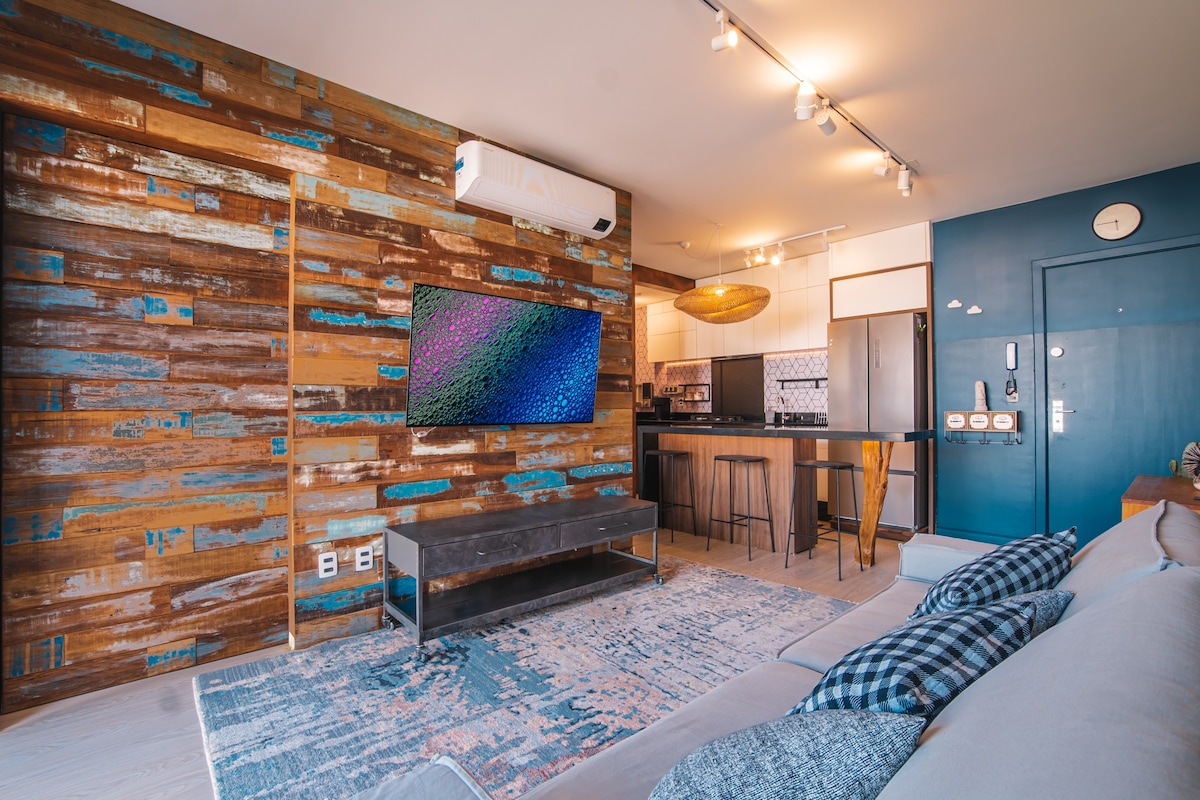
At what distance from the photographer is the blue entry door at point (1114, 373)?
154 inches

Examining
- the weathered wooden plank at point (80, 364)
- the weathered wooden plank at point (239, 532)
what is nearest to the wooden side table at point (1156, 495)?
the weathered wooden plank at point (239, 532)

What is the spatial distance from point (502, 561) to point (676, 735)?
1.81 metres

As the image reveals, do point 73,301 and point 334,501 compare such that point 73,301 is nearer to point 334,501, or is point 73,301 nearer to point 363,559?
point 334,501

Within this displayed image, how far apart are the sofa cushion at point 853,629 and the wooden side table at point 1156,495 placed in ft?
4.23

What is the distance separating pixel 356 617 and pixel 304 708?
72 centimetres

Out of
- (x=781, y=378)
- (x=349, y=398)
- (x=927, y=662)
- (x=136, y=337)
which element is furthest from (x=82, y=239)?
(x=781, y=378)

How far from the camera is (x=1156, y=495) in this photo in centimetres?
264

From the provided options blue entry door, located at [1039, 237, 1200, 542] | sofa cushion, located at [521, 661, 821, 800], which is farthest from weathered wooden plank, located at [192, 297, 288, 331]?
blue entry door, located at [1039, 237, 1200, 542]

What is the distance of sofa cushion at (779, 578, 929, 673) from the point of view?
5.22ft

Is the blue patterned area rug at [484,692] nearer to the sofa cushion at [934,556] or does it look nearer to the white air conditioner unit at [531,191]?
the sofa cushion at [934,556]

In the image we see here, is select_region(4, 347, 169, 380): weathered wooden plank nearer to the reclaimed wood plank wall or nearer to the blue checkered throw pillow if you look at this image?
the reclaimed wood plank wall

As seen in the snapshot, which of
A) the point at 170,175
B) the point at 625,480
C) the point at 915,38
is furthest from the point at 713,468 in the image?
the point at 170,175

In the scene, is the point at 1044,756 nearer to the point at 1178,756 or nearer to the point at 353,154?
the point at 1178,756

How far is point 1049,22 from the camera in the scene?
2.40 meters
